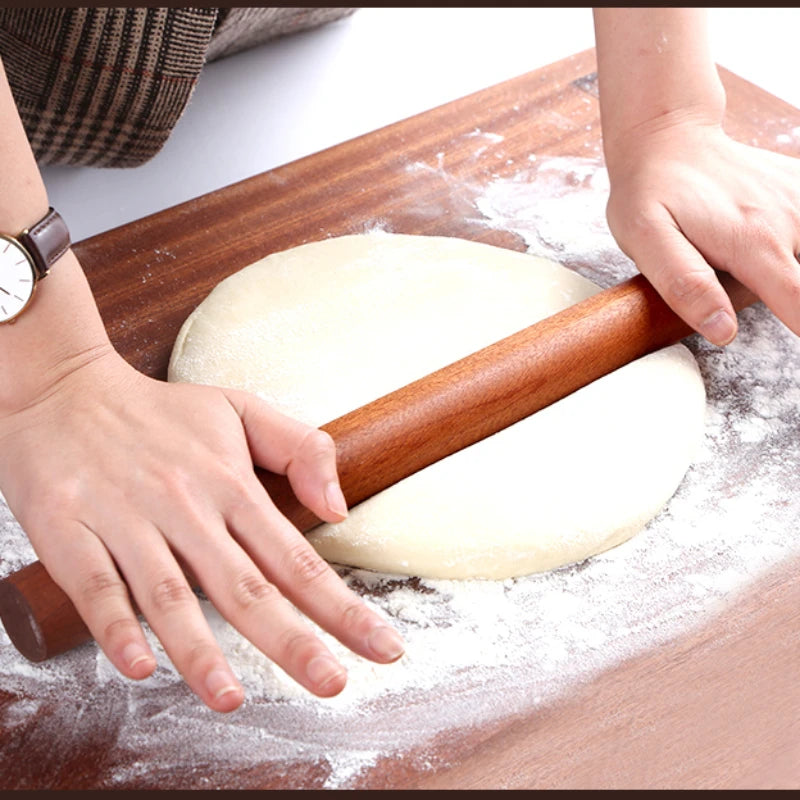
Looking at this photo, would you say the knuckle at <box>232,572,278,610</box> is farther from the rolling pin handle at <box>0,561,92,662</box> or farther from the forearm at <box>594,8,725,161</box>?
the forearm at <box>594,8,725,161</box>

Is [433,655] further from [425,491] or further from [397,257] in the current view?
[397,257]

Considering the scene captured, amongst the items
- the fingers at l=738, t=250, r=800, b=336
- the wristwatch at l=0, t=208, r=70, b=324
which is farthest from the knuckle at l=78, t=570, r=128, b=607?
the fingers at l=738, t=250, r=800, b=336

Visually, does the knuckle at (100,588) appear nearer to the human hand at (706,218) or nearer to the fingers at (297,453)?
the fingers at (297,453)

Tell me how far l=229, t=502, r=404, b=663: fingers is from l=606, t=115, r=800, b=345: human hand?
25.6 inches

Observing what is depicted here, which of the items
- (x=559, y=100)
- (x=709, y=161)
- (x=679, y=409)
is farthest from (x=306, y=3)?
(x=679, y=409)

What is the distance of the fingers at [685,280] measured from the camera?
136cm

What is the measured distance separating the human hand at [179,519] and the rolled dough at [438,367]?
155 millimetres

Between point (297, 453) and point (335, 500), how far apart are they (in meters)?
0.07

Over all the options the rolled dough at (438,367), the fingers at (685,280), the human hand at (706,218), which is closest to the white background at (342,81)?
the rolled dough at (438,367)

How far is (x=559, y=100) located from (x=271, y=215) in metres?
0.63

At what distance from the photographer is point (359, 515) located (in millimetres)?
1196

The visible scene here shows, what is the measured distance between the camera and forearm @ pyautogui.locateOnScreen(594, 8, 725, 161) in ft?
5.12

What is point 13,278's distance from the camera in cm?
115

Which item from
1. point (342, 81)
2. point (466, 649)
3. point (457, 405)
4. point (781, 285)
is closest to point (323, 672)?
point (466, 649)
